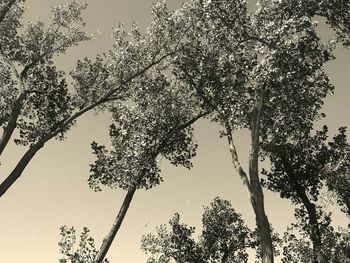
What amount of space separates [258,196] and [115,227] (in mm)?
10096

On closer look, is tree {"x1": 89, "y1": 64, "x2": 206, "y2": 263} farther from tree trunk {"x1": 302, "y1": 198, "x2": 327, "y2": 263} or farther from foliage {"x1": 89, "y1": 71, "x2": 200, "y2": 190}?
tree trunk {"x1": 302, "y1": 198, "x2": 327, "y2": 263}

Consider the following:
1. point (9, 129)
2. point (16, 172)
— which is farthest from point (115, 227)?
point (9, 129)

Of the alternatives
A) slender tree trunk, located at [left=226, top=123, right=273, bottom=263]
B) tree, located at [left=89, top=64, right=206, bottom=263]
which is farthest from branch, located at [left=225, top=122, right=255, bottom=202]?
tree, located at [left=89, top=64, right=206, bottom=263]

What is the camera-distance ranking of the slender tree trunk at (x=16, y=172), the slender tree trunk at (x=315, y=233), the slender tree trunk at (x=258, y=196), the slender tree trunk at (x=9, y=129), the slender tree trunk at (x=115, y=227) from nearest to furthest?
the slender tree trunk at (x=258, y=196) → the slender tree trunk at (x=16, y=172) → the slender tree trunk at (x=9, y=129) → the slender tree trunk at (x=115, y=227) → the slender tree trunk at (x=315, y=233)

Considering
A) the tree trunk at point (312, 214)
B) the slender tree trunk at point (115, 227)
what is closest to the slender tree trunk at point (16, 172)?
the slender tree trunk at point (115, 227)

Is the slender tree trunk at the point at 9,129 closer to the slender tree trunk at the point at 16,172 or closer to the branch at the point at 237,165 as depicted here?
the slender tree trunk at the point at 16,172

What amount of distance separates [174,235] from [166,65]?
1037 inches

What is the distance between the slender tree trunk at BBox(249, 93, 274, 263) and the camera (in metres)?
16.7

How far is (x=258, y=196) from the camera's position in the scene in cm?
1800

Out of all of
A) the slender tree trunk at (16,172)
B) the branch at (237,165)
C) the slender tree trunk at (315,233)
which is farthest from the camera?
the slender tree trunk at (315,233)

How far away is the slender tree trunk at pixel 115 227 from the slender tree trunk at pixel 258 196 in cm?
909

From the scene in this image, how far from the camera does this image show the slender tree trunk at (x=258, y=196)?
16.7 metres

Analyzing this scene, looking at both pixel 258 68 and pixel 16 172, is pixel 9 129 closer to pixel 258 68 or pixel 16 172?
pixel 16 172

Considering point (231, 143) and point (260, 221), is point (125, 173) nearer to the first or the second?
point (231, 143)
